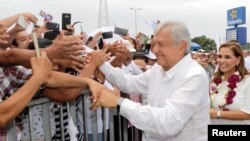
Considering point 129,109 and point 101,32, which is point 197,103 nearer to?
point 129,109

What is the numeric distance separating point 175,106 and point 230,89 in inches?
70.7

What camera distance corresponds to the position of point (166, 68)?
125 inches

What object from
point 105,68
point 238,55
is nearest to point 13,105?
point 105,68

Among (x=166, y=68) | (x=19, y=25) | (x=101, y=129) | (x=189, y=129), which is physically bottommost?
(x=101, y=129)

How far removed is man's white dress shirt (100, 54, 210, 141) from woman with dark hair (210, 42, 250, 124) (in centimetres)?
123

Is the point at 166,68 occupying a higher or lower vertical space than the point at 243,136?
higher

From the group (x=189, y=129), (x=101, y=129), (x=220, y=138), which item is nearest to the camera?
(x=189, y=129)

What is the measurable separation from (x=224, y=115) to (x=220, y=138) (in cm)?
83

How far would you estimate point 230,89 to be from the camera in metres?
4.43

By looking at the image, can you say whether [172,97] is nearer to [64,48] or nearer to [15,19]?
[64,48]

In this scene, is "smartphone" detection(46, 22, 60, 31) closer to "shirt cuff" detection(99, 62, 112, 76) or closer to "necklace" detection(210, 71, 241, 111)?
"shirt cuff" detection(99, 62, 112, 76)

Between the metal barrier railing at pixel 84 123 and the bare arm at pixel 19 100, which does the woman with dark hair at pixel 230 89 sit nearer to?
the metal barrier railing at pixel 84 123

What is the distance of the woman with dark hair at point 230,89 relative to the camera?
14.1ft

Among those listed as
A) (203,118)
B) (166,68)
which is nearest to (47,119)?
(166,68)
